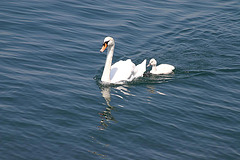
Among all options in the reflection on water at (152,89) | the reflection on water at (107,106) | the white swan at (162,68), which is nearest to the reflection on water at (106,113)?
the reflection on water at (107,106)

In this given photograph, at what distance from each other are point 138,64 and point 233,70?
163 inches

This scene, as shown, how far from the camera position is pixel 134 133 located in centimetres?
1293

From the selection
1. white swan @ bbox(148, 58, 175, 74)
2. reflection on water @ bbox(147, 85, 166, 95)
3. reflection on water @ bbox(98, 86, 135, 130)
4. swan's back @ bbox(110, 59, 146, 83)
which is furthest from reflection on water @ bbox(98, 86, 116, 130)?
white swan @ bbox(148, 58, 175, 74)

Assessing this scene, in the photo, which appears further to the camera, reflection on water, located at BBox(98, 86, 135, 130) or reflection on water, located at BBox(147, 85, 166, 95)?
reflection on water, located at BBox(147, 85, 166, 95)

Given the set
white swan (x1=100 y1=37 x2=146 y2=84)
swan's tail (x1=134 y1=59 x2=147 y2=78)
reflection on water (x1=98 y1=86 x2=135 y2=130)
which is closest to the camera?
reflection on water (x1=98 y1=86 x2=135 y2=130)

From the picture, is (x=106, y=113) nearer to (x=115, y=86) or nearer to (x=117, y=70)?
(x=115, y=86)

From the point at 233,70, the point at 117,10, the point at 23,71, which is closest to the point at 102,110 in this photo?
the point at 23,71

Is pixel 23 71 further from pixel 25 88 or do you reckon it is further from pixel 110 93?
pixel 110 93

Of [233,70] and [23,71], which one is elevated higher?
[233,70]

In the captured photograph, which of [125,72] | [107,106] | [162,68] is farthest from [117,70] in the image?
[107,106]

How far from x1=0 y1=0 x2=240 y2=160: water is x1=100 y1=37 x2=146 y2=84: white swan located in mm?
362

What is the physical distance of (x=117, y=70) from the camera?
18125 millimetres

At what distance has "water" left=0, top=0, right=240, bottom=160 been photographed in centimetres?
1227

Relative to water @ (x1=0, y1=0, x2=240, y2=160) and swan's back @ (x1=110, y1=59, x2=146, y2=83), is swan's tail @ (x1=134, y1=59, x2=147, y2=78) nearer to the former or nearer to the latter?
swan's back @ (x1=110, y1=59, x2=146, y2=83)
